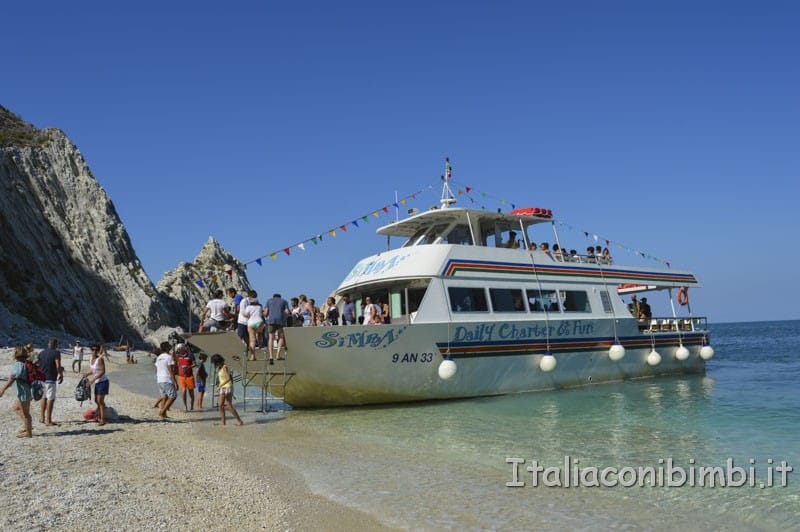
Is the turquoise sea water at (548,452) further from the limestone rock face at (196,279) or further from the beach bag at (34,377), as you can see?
the limestone rock face at (196,279)

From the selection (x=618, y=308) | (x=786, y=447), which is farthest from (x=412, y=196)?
(x=786, y=447)

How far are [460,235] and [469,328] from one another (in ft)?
11.3

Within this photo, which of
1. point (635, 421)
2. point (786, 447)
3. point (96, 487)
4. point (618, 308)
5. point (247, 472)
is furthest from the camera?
point (618, 308)

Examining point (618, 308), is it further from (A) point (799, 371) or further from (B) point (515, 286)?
(A) point (799, 371)

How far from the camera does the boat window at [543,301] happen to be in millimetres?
16234

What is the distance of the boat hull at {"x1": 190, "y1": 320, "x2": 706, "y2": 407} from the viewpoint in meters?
13.2

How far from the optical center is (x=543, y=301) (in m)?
16.5

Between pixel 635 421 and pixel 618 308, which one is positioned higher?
pixel 618 308

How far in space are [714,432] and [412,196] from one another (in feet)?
34.9

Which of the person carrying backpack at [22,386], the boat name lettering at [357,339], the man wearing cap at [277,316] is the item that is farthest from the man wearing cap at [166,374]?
the boat name lettering at [357,339]

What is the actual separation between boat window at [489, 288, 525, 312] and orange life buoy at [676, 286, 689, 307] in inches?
346

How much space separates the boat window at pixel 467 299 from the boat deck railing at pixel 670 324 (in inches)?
280

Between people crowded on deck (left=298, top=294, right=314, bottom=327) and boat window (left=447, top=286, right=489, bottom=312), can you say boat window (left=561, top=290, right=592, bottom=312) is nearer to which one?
boat window (left=447, top=286, right=489, bottom=312)

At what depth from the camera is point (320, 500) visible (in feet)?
23.5
